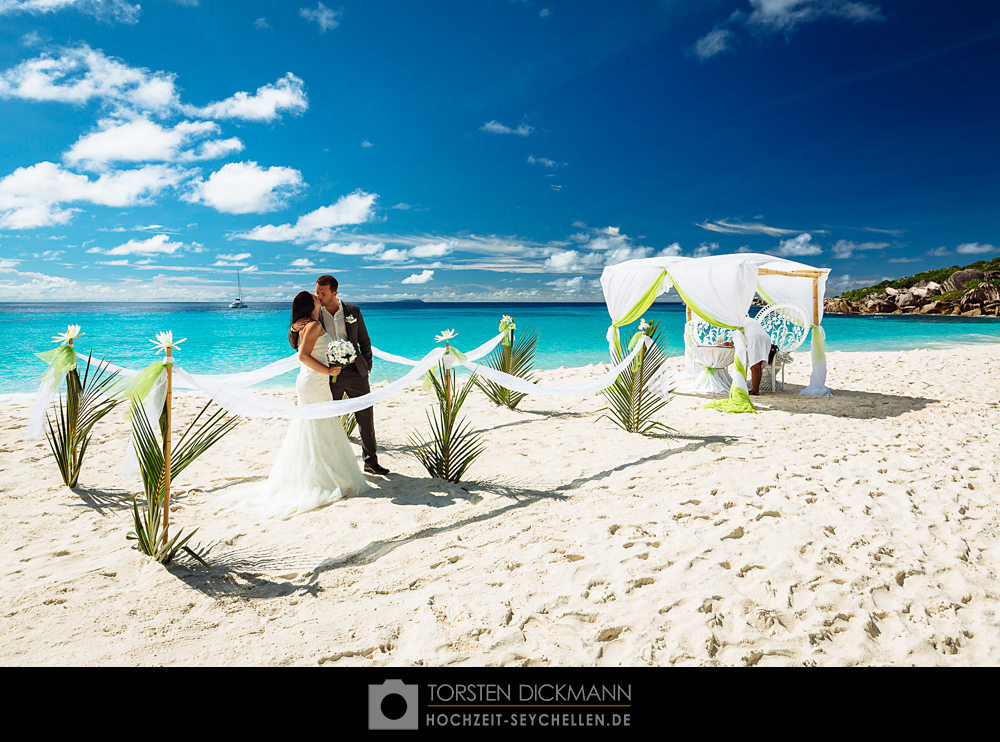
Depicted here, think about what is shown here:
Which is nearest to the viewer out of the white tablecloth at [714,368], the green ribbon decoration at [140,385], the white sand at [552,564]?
the white sand at [552,564]

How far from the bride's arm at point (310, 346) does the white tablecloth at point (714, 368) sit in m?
6.10

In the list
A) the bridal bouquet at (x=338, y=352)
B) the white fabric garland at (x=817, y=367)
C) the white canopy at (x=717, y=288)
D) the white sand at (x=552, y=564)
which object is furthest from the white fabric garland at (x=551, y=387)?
the white fabric garland at (x=817, y=367)

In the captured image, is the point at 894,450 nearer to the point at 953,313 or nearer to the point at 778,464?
the point at 778,464

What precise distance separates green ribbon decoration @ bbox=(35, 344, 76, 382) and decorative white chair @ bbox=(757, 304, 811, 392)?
8343mm

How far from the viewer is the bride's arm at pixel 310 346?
3528 millimetres

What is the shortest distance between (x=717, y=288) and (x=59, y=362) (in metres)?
6.62

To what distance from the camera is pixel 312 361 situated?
11.9ft

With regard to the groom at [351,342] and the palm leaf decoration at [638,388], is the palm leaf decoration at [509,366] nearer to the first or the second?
the palm leaf decoration at [638,388]

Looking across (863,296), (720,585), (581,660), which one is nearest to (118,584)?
(581,660)

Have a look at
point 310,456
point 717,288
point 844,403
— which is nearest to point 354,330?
point 310,456

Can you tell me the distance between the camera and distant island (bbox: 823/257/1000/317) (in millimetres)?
38281

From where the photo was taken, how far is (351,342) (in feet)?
13.2
